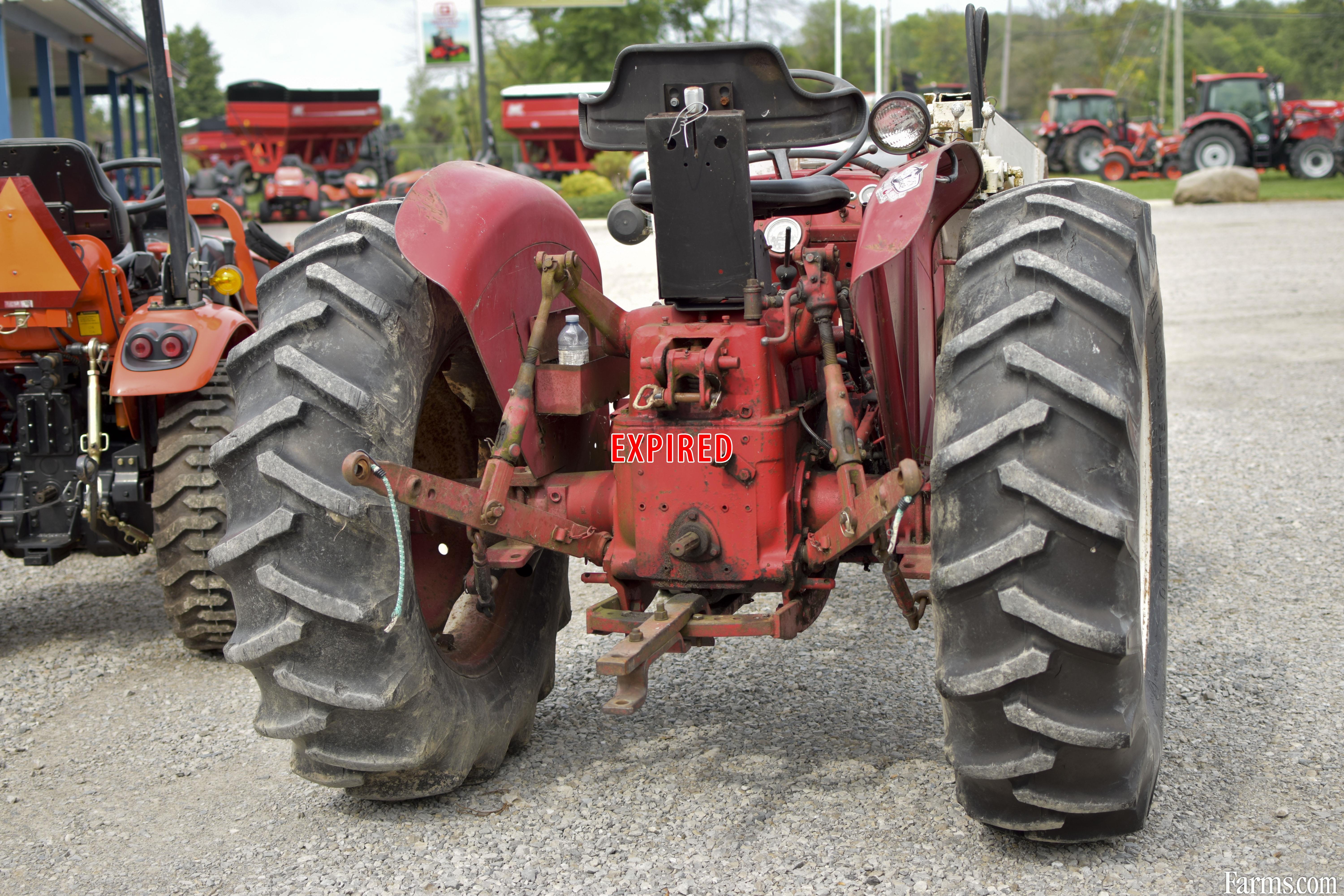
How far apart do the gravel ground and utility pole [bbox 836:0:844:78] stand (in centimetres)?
1263

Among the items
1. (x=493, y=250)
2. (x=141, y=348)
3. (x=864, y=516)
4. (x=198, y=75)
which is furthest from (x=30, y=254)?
(x=198, y=75)

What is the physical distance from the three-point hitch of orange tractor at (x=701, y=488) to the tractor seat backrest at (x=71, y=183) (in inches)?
125

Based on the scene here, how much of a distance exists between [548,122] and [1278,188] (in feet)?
59.6

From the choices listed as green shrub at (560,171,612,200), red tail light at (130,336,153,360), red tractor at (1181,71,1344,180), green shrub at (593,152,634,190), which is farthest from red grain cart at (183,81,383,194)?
red tail light at (130,336,153,360)

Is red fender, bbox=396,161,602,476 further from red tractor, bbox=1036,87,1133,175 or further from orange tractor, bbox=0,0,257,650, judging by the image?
red tractor, bbox=1036,87,1133,175

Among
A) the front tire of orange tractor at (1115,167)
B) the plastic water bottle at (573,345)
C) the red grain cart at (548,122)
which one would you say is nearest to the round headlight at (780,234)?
the plastic water bottle at (573,345)

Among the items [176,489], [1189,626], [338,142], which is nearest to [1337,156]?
[338,142]

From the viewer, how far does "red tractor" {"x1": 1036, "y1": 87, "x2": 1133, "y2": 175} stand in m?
32.2

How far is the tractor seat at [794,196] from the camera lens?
344 cm

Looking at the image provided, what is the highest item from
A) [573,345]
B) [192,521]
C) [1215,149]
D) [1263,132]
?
[1263,132]

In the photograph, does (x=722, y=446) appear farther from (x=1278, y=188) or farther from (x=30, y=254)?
(x=1278, y=188)

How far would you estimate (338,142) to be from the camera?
3344cm

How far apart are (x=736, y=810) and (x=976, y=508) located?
1.19 meters

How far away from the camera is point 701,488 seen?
122 inches
